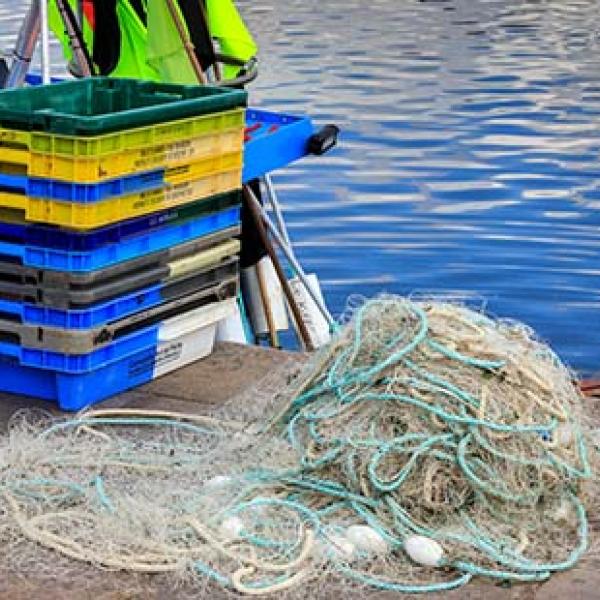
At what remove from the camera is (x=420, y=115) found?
14.5 meters

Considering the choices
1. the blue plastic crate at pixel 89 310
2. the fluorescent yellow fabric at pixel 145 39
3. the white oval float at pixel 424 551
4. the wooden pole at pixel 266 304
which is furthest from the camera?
the fluorescent yellow fabric at pixel 145 39

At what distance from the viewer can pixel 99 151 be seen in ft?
15.7

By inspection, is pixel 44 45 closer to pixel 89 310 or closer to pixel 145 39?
pixel 145 39

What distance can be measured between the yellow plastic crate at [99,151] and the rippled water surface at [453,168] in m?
3.75

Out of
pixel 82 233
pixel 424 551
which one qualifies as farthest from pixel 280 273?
pixel 424 551

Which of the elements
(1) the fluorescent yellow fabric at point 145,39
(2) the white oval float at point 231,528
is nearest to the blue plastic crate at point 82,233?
(2) the white oval float at point 231,528

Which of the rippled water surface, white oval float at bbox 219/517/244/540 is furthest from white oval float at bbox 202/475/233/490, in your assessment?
the rippled water surface

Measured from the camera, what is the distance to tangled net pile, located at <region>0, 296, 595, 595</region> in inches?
153

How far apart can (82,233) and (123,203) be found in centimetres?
20

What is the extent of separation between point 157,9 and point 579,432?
9.48 ft

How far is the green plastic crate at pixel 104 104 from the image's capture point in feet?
15.6

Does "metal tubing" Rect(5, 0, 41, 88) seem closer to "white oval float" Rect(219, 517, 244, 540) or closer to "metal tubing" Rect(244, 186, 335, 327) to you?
"metal tubing" Rect(244, 186, 335, 327)

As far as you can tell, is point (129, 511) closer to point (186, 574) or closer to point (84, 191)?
point (186, 574)

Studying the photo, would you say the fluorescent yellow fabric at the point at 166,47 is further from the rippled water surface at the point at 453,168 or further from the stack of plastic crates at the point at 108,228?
the rippled water surface at the point at 453,168
